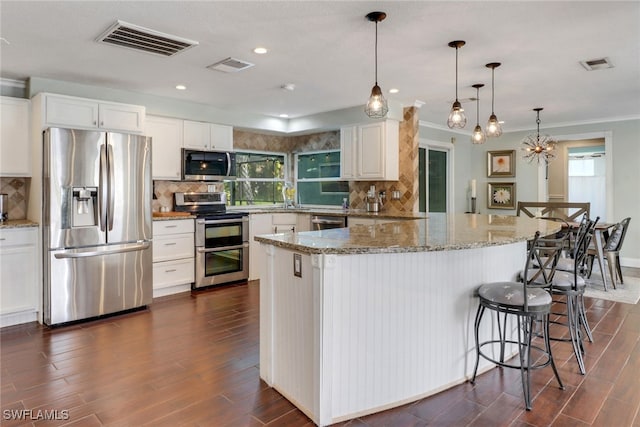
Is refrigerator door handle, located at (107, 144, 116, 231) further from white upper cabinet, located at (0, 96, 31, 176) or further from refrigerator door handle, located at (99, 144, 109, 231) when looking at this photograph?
white upper cabinet, located at (0, 96, 31, 176)

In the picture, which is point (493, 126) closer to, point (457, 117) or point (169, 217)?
point (457, 117)

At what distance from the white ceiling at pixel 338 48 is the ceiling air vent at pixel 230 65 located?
0.27ft

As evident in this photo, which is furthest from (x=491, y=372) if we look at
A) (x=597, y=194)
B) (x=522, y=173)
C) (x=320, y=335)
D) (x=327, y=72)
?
(x=597, y=194)

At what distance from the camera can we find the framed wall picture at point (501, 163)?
302 inches

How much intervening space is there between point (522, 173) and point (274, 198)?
469 cm

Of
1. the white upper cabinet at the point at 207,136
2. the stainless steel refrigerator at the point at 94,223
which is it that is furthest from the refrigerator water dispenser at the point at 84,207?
the white upper cabinet at the point at 207,136

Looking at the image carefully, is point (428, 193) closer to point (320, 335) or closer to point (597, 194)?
point (597, 194)

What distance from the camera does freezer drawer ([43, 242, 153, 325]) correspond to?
377 cm

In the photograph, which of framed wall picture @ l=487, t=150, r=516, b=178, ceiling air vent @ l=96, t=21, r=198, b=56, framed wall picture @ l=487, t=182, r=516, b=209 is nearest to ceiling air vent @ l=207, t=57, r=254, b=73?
ceiling air vent @ l=96, t=21, r=198, b=56

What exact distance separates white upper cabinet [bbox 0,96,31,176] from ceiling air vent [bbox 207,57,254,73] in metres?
2.00

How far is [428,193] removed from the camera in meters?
7.07

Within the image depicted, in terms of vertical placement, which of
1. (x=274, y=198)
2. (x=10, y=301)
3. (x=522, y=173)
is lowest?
(x=10, y=301)

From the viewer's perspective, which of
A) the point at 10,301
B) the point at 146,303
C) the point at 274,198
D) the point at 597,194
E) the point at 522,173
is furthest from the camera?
the point at 597,194

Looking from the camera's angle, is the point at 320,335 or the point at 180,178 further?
the point at 180,178
